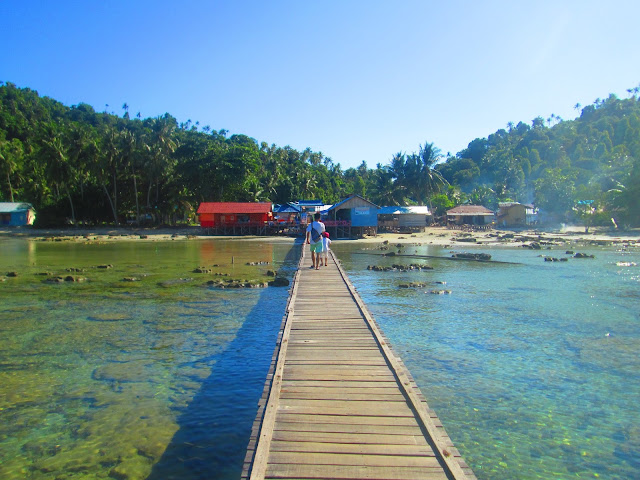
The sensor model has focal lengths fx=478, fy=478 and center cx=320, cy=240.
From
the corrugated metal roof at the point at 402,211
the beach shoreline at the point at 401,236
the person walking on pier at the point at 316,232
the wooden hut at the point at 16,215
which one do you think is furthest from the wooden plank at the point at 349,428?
the wooden hut at the point at 16,215

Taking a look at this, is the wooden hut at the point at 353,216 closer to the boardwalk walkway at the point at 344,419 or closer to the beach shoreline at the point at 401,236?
the beach shoreline at the point at 401,236

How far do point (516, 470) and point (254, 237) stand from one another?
137 feet

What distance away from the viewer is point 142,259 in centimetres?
2880

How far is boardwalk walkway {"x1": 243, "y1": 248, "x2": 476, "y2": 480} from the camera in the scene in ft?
12.9

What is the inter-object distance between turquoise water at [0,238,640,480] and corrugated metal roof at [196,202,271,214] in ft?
96.0

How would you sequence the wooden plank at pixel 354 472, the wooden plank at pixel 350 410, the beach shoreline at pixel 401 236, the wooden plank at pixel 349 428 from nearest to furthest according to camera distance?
the wooden plank at pixel 354 472
the wooden plank at pixel 349 428
the wooden plank at pixel 350 410
the beach shoreline at pixel 401 236

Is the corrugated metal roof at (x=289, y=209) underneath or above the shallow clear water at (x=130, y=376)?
above

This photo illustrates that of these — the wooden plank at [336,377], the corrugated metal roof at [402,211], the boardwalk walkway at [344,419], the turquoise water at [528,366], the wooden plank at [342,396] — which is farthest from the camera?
the corrugated metal roof at [402,211]

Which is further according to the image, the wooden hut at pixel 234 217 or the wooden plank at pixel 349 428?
the wooden hut at pixel 234 217

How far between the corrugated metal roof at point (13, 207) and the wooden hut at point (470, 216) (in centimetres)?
4908

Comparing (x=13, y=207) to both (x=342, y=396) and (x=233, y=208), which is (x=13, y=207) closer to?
(x=233, y=208)

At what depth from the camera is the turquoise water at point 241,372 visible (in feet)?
20.2

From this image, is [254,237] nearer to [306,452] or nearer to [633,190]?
[633,190]

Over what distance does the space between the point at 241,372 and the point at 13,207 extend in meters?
55.9
